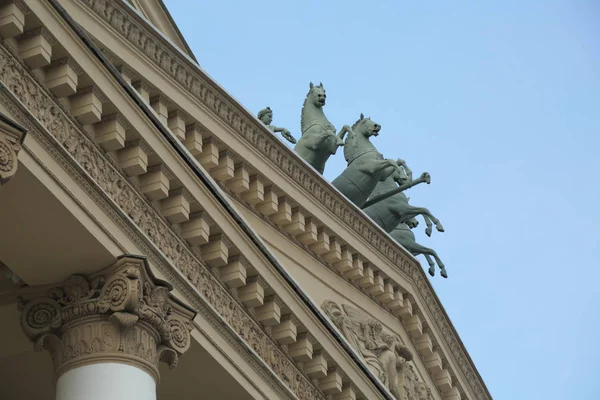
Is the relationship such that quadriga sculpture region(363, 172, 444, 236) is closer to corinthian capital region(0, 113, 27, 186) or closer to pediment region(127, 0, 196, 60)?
pediment region(127, 0, 196, 60)

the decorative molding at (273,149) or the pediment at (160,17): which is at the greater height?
the pediment at (160,17)

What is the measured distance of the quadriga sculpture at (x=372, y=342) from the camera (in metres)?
20.3

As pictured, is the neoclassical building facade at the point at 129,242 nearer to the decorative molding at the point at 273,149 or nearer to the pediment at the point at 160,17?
the decorative molding at the point at 273,149

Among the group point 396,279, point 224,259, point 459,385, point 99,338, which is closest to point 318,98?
point 396,279

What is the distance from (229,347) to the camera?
47.2 ft

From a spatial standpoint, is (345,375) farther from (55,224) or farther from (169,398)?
(55,224)

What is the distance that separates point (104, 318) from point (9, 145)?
1891mm

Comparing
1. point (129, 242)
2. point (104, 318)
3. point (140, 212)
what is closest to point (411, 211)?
point (140, 212)

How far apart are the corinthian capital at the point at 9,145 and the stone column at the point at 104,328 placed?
154 cm

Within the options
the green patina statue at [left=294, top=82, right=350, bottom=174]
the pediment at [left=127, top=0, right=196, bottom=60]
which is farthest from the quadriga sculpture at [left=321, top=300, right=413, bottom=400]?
the pediment at [left=127, top=0, right=196, bottom=60]

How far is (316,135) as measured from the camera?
22500 millimetres

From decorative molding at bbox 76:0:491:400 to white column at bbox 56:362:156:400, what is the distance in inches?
207

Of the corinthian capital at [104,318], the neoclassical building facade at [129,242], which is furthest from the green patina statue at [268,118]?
the corinthian capital at [104,318]

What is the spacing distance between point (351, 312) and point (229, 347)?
6545mm
